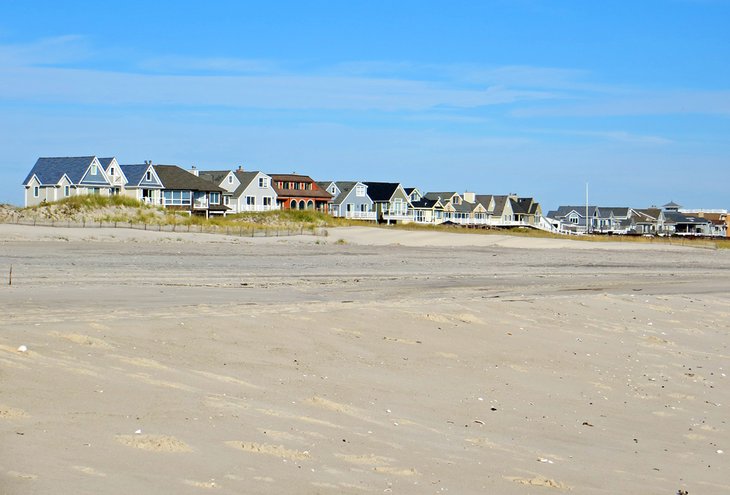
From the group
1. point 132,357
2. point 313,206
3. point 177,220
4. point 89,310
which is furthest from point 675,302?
point 313,206

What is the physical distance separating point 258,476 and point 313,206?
105m

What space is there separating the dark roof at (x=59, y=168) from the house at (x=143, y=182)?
505cm

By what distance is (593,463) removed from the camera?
9.23 metres

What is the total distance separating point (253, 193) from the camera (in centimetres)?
10288

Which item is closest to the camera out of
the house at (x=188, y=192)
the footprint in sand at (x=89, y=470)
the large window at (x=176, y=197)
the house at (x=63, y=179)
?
the footprint in sand at (x=89, y=470)

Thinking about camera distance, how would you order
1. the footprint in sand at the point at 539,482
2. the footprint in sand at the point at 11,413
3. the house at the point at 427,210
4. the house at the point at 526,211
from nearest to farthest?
the footprint in sand at the point at 11,413 → the footprint in sand at the point at 539,482 → the house at the point at 427,210 → the house at the point at 526,211

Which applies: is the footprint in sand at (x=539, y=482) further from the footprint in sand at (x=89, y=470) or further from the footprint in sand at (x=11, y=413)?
the footprint in sand at (x=11, y=413)

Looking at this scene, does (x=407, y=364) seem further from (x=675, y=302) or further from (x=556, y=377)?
(x=675, y=302)

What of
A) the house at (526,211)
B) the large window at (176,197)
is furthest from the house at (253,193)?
the house at (526,211)

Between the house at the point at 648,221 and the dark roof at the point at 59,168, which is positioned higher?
the dark roof at the point at 59,168

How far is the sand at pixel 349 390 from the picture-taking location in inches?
298

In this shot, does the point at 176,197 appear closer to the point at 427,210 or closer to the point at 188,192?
the point at 188,192

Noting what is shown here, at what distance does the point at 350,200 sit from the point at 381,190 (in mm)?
5657

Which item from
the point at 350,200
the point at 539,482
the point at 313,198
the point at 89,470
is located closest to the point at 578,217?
the point at 350,200
